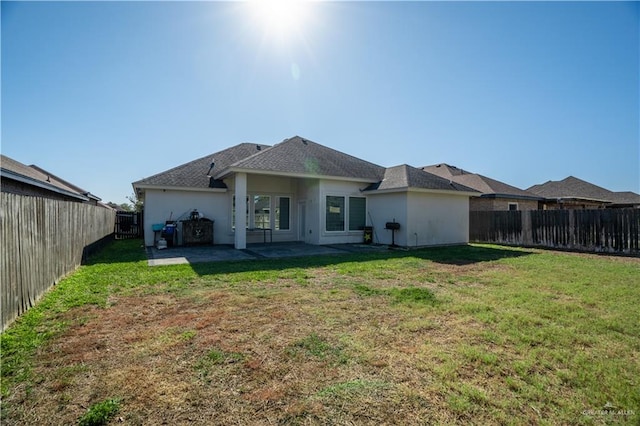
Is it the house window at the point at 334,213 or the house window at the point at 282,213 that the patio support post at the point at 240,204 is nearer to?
the house window at the point at 282,213

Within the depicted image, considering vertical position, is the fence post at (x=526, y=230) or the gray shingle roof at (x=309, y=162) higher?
the gray shingle roof at (x=309, y=162)

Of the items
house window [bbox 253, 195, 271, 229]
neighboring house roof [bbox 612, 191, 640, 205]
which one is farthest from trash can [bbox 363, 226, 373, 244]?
neighboring house roof [bbox 612, 191, 640, 205]

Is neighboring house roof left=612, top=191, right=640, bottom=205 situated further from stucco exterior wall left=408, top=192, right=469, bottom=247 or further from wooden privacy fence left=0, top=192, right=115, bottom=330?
wooden privacy fence left=0, top=192, right=115, bottom=330

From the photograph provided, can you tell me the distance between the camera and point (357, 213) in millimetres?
14305

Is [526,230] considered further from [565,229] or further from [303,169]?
[303,169]

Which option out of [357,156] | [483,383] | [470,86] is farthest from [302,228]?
[483,383]

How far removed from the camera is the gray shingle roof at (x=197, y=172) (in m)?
13.4

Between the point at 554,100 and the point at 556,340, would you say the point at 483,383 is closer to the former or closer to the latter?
the point at 556,340

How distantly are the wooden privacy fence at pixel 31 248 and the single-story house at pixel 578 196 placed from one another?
2704 cm

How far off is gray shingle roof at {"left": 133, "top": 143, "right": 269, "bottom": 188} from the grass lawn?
8.06 m

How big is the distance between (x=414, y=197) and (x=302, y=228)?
5.82 metres

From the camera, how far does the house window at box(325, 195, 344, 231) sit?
13.6m

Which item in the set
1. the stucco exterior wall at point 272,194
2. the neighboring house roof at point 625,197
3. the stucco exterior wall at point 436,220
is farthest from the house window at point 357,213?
the neighboring house roof at point 625,197

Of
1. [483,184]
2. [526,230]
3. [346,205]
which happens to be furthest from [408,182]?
[483,184]
